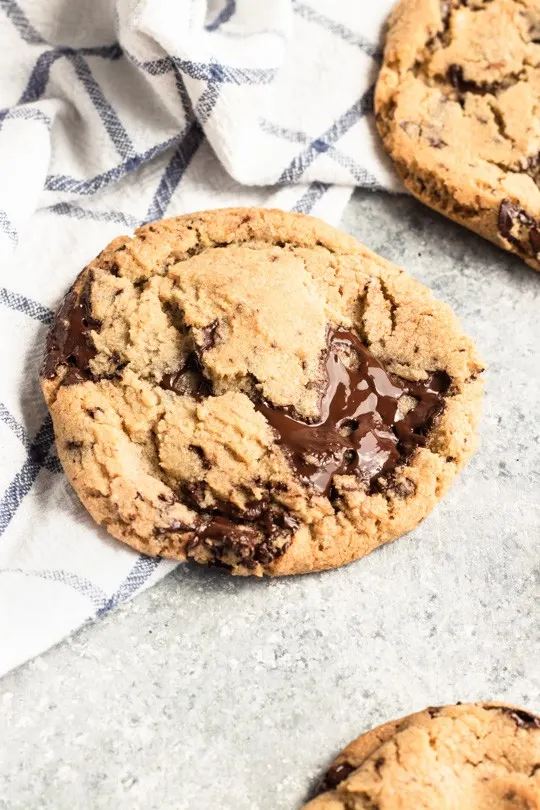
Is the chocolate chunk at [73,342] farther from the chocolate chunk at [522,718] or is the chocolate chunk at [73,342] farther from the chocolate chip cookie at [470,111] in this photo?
the chocolate chunk at [522,718]

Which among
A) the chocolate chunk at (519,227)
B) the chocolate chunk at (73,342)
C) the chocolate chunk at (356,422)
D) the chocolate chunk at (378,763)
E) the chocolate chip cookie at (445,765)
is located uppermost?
the chocolate chunk at (519,227)

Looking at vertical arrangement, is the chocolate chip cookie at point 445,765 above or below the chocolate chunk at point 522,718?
below

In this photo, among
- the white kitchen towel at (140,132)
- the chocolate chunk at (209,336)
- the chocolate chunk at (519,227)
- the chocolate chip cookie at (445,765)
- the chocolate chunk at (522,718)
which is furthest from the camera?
the chocolate chunk at (519,227)

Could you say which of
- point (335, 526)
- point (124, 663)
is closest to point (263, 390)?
point (335, 526)

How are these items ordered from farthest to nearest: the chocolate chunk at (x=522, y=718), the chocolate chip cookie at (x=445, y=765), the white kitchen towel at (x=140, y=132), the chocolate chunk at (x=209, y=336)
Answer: the white kitchen towel at (x=140, y=132) < the chocolate chunk at (x=209, y=336) < the chocolate chunk at (x=522, y=718) < the chocolate chip cookie at (x=445, y=765)

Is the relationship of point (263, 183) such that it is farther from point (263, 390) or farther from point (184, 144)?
point (263, 390)

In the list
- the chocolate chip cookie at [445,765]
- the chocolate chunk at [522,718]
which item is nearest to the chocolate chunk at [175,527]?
the chocolate chip cookie at [445,765]

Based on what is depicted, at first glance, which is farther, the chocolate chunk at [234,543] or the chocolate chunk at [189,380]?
the chocolate chunk at [189,380]
